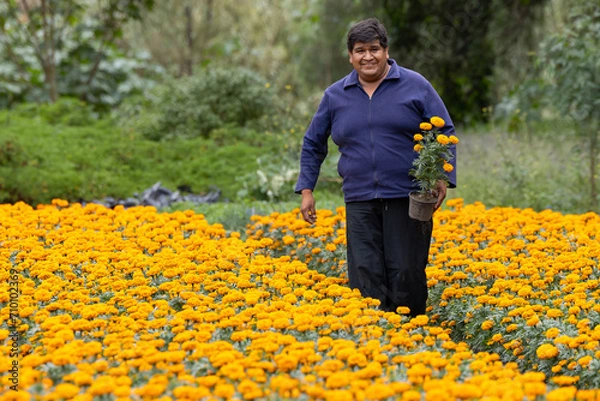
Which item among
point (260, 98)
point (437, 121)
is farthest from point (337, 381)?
point (260, 98)

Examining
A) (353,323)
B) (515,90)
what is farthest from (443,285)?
(515,90)

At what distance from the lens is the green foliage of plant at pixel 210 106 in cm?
1234

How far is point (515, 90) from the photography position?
13016 millimetres

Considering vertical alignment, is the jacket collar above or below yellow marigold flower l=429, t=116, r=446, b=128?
above

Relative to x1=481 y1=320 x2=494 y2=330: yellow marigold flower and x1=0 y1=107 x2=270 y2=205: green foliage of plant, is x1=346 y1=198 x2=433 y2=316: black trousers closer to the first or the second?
x1=481 y1=320 x2=494 y2=330: yellow marigold flower

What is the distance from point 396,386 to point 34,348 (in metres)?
1.70

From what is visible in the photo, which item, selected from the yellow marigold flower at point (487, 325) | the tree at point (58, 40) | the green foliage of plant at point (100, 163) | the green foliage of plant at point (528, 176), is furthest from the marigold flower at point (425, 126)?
the tree at point (58, 40)

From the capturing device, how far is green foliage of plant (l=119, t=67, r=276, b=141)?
40.5 feet

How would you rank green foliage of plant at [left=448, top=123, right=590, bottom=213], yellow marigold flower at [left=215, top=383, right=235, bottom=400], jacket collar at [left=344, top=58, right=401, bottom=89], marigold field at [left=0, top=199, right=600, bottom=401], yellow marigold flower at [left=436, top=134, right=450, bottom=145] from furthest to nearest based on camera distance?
green foliage of plant at [left=448, top=123, right=590, bottom=213], jacket collar at [left=344, top=58, right=401, bottom=89], yellow marigold flower at [left=436, top=134, right=450, bottom=145], marigold field at [left=0, top=199, right=600, bottom=401], yellow marigold flower at [left=215, top=383, right=235, bottom=400]

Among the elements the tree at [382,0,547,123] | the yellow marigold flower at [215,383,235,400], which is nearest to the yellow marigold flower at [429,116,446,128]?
the yellow marigold flower at [215,383,235,400]

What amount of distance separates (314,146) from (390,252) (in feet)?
2.92

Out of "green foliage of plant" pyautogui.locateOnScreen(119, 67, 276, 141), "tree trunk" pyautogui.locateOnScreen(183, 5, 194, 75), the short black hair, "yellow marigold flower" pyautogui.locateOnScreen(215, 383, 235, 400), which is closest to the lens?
"yellow marigold flower" pyautogui.locateOnScreen(215, 383, 235, 400)

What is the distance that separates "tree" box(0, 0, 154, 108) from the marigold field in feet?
27.2

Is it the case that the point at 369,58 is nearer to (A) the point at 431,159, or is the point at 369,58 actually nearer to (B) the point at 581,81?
(A) the point at 431,159
